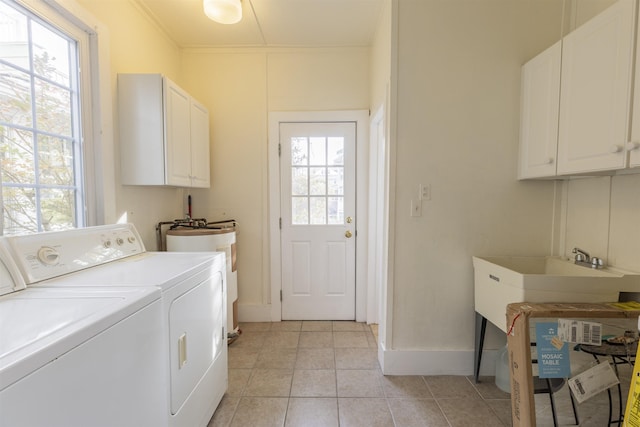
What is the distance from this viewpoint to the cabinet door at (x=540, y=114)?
5.32 feet

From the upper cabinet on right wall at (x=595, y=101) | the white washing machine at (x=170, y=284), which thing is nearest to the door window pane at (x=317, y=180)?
the white washing machine at (x=170, y=284)

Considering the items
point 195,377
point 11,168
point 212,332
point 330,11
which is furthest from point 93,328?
point 330,11

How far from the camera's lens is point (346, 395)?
180 cm

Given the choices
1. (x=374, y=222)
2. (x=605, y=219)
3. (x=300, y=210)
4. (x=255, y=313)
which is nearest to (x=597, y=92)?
(x=605, y=219)

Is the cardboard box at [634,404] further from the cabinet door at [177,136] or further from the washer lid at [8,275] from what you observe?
the cabinet door at [177,136]

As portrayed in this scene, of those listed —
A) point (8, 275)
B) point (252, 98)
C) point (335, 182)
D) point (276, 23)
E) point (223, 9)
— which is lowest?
point (8, 275)

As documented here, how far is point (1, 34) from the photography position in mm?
1303

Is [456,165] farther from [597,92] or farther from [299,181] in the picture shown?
[299,181]

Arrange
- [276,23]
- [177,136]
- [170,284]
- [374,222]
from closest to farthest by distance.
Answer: [170,284] → [177,136] → [276,23] → [374,222]

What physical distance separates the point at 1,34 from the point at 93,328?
58.4 inches

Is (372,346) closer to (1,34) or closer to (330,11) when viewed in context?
(330,11)

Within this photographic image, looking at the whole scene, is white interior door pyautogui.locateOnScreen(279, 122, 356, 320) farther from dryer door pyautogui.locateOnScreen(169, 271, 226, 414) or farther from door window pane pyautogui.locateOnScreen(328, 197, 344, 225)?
dryer door pyautogui.locateOnScreen(169, 271, 226, 414)

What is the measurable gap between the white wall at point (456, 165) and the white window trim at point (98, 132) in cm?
182

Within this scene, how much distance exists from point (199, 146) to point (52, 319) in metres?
1.90
